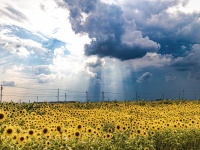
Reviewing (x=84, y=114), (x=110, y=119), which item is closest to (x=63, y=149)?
(x=110, y=119)

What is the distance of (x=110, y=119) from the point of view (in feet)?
51.3

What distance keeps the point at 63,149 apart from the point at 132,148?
2138 mm

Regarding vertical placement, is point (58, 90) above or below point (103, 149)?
above

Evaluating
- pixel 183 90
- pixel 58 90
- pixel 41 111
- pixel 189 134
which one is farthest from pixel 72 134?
pixel 183 90

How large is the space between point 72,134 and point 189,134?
442 centimetres

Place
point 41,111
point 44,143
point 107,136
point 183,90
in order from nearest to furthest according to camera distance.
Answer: point 44,143 → point 107,136 → point 41,111 → point 183,90

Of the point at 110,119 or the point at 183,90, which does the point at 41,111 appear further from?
the point at 183,90

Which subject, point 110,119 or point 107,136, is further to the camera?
point 110,119

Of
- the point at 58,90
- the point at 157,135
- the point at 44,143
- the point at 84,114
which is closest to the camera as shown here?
the point at 44,143

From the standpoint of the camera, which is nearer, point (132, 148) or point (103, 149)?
point (103, 149)

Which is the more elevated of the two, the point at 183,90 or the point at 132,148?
the point at 183,90

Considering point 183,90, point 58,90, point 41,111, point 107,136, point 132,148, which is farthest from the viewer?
point 183,90

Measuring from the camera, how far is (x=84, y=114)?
760 inches

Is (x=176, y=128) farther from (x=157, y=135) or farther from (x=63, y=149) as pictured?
(x=63, y=149)
